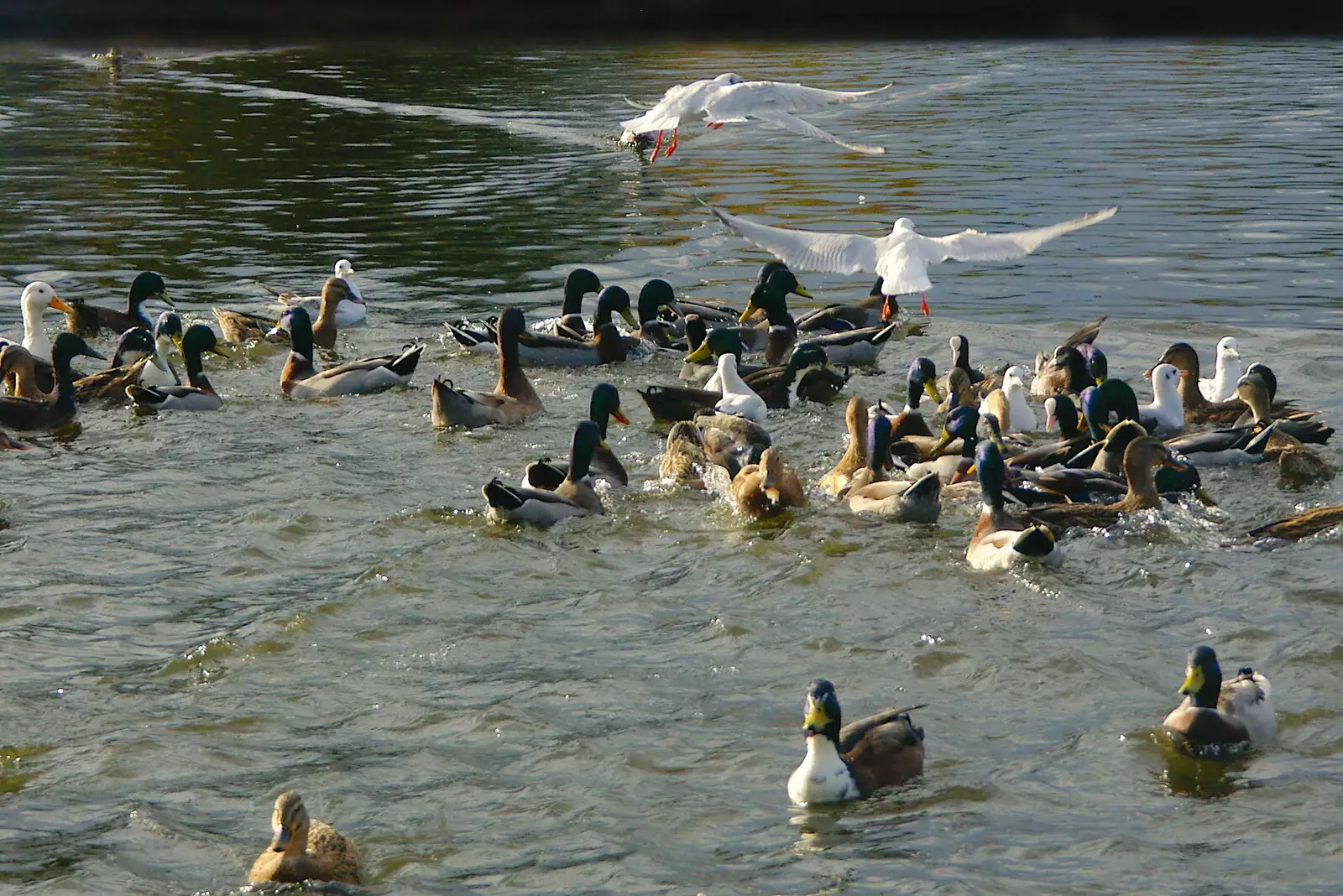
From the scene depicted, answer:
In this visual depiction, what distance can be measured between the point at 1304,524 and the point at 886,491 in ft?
9.47

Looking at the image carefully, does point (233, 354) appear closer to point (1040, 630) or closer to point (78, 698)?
point (78, 698)

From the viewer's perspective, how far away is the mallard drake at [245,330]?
18312 mm

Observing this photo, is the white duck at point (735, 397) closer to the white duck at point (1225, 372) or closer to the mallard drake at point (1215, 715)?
the white duck at point (1225, 372)

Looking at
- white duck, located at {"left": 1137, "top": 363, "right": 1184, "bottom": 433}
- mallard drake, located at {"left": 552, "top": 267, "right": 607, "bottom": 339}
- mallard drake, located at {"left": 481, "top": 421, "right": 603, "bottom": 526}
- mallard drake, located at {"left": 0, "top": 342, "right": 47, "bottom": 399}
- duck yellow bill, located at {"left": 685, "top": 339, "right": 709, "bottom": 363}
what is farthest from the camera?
mallard drake, located at {"left": 552, "top": 267, "right": 607, "bottom": 339}

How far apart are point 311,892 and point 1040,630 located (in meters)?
4.90

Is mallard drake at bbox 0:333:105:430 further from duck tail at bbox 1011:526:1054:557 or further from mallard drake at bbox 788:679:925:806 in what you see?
mallard drake at bbox 788:679:925:806

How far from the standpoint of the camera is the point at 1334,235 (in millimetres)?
23531

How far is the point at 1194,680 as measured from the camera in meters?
8.86

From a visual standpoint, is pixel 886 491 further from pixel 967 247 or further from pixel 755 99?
pixel 755 99

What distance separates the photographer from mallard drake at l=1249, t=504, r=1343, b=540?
37.9 feet

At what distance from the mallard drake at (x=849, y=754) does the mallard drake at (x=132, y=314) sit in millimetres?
12312

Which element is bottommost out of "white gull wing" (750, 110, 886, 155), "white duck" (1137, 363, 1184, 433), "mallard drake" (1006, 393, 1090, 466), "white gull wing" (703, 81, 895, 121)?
"mallard drake" (1006, 393, 1090, 466)

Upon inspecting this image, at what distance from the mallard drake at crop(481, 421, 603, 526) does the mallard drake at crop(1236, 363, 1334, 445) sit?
5461 millimetres

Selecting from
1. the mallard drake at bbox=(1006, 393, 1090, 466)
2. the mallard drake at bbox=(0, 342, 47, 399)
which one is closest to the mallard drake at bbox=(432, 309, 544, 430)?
the mallard drake at bbox=(0, 342, 47, 399)
